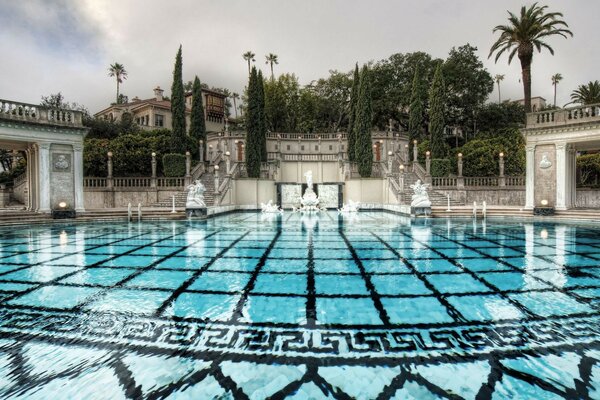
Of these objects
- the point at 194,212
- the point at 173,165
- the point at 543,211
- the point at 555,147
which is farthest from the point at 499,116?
the point at 194,212

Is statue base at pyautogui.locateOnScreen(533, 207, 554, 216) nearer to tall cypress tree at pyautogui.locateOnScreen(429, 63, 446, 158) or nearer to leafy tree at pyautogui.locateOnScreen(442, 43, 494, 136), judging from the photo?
tall cypress tree at pyautogui.locateOnScreen(429, 63, 446, 158)

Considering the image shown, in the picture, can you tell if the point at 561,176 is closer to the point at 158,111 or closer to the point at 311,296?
the point at 311,296

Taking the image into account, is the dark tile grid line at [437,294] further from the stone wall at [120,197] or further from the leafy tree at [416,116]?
the leafy tree at [416,116]

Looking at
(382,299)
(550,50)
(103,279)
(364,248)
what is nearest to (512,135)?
(550,50)

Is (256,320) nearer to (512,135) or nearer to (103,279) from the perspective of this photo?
(103,279)

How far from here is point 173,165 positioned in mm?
28047

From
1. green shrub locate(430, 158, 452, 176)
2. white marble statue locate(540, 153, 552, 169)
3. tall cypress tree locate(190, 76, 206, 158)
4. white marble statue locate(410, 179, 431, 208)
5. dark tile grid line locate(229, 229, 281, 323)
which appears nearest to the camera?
dark tile grid line locate(229, 229, 281, 323)

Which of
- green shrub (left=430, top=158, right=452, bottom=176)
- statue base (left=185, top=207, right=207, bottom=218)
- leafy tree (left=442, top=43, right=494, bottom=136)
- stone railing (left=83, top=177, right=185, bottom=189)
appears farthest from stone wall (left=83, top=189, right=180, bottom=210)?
leafy tree (left=442, top=43, right=494, bottom=136)

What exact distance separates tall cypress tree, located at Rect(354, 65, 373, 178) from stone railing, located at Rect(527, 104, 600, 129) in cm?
1291

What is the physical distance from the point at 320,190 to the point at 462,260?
2382cm

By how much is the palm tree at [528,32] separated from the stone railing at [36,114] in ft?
107

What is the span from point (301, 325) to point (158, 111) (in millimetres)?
51208

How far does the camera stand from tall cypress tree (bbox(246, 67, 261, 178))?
2989 centimetres

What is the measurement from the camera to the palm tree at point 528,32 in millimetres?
27281
